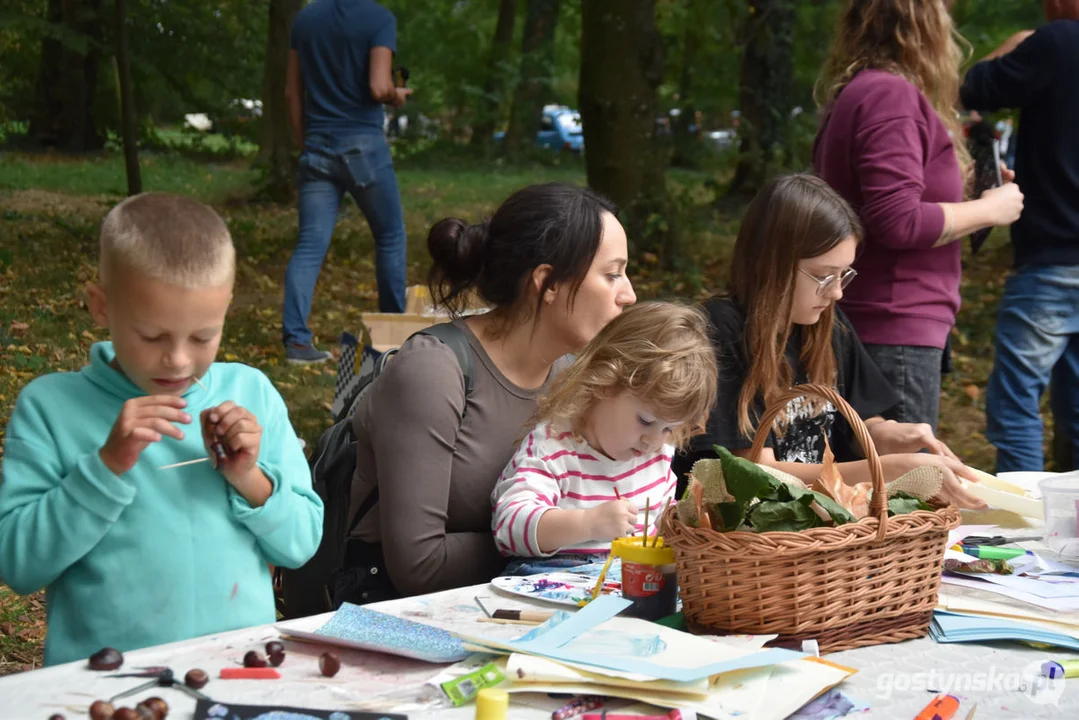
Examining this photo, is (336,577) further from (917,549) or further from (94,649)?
(917,549)

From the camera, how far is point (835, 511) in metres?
1.81

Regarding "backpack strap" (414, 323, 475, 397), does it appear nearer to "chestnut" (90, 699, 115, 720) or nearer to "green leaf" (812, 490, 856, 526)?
"green leaf" (812, 490, 856, 526)

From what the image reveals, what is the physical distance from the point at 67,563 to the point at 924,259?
248 centimetres

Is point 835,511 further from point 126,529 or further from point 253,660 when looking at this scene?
point 126,529

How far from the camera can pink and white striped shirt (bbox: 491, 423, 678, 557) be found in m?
2.31

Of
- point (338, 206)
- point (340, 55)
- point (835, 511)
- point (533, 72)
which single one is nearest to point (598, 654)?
point (835, 511)

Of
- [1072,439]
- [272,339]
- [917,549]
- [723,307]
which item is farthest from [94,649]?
[272,339]

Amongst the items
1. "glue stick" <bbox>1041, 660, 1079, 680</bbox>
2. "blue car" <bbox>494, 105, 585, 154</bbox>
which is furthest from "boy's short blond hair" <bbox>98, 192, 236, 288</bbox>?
"blue car" <bbox>494, 105, 585, 154</bbox>

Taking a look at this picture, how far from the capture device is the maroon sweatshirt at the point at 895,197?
10.8 feet

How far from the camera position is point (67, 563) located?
1.80 meters

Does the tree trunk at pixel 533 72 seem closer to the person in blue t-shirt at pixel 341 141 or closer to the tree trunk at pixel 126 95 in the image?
the tree trunk at pixel 126 95

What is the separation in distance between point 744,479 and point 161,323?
0.88 meters

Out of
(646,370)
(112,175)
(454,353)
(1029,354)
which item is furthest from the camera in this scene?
(112,175)

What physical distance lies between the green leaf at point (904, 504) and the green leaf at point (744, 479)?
242mm
